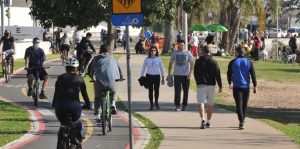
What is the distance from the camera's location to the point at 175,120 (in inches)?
604

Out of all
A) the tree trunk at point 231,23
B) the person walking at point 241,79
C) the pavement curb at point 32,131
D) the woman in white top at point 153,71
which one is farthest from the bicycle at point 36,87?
the tree trunk at point 231,23

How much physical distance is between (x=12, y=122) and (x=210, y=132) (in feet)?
14.8

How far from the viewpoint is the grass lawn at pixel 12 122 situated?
1305cm

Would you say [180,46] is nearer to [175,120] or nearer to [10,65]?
[175,120]

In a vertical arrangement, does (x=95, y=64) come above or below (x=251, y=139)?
above

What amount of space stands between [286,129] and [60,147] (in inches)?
248

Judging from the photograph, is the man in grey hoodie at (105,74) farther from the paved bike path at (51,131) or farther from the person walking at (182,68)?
the person walking at (182,68)

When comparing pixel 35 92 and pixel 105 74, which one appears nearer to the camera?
pixel 105 74

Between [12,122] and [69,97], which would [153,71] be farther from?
[69,97]

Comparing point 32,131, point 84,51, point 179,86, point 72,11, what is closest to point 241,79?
point 179,86

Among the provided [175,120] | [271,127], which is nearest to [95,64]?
[175,120]

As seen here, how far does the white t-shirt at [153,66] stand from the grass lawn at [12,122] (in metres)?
3.19

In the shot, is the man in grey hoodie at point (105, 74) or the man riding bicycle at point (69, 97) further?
the man in grey hoodie at point (105, 74)

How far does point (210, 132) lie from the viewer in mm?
13477
